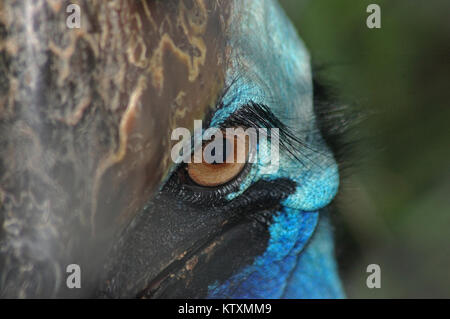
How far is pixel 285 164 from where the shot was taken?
51.1 inches

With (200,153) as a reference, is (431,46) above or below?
above

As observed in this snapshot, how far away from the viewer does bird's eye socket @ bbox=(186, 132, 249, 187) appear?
1133 millimetres

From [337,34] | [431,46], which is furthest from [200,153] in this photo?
[337,34]

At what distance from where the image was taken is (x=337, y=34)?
2.35 meters

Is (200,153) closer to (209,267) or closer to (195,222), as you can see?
(195,222)

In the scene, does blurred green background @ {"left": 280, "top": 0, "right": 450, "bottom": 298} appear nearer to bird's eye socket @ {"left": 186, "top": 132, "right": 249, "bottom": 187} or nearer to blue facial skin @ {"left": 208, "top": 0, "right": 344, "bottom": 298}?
blue facial skin @ {"left": 208, "top": 0, "right": 344, "bottom": 298}

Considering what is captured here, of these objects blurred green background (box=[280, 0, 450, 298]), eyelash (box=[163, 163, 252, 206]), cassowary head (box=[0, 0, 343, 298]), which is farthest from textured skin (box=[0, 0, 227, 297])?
blurred green background (box=[280, 0, 450, 298])

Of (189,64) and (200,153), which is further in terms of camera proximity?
(200,153)

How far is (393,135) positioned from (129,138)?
95 centimetres

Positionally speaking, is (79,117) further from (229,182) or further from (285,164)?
(285,164)

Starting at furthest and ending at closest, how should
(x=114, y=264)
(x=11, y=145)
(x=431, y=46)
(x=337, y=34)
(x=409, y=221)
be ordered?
(x=409, y=221), (x=337, y=34), (x=431, y=46), (x=114, y=264), (x=11, y=145)

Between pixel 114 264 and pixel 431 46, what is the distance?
1.35m

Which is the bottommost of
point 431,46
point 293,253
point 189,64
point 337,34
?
point 293,253

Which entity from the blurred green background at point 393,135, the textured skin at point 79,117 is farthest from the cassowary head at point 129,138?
the blurred green background at point 393,135
